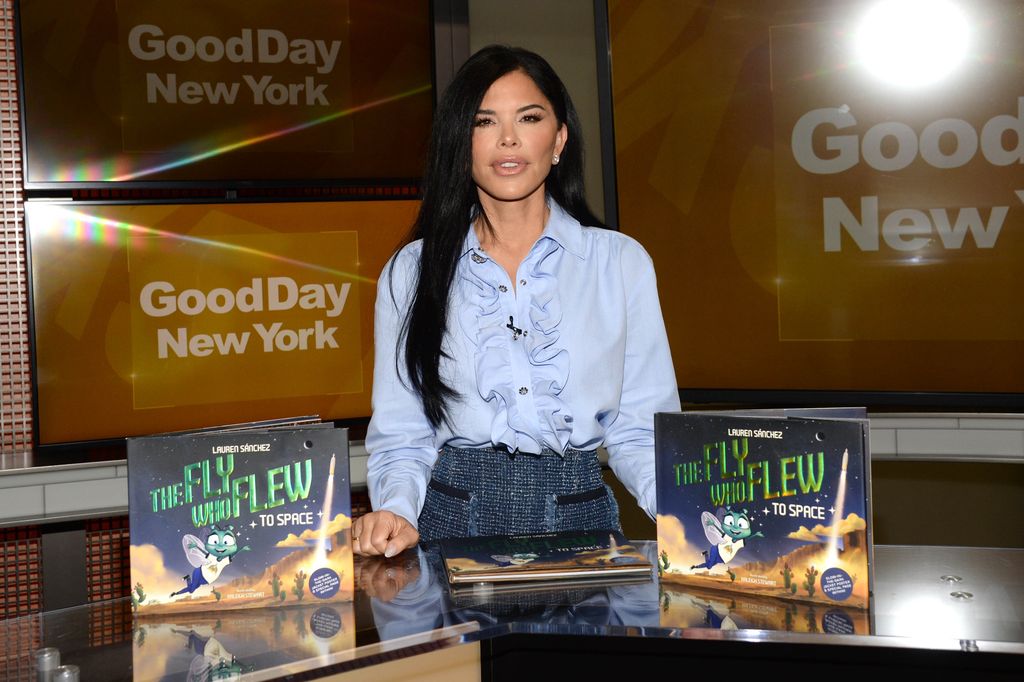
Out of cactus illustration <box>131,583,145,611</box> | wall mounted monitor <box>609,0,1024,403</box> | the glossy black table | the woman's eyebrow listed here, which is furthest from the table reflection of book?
wall mounted monitor <box>609,0,1024,403</box>

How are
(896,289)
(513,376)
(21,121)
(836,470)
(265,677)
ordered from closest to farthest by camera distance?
(265,677), (836,470), (513,376), (21,121), (896,289)

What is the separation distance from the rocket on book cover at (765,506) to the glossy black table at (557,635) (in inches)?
1.3

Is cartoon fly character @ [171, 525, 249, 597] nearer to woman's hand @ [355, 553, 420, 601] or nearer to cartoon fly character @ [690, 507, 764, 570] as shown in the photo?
woman's hand @ [355, 553, 420, 601]

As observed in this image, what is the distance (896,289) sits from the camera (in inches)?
122

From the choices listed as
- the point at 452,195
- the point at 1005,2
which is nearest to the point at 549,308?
the point at 452,195

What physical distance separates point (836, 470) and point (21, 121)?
7.93ft

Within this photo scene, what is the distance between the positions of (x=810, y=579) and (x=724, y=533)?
0.39 feet

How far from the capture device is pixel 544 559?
4.85 feet

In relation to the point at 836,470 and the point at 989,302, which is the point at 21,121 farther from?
the point at 989,302

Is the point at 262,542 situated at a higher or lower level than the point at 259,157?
lower

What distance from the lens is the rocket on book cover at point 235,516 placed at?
1349 mm

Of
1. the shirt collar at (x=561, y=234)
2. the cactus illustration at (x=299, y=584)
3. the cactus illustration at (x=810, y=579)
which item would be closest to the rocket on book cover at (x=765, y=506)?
the cactus illustration at (x=810, y=579)

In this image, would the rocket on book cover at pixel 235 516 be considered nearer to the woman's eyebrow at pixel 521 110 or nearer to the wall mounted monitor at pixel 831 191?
the woman's eyebrow at pixel 521 110

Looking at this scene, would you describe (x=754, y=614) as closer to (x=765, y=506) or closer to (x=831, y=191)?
(x=765, y=506)
